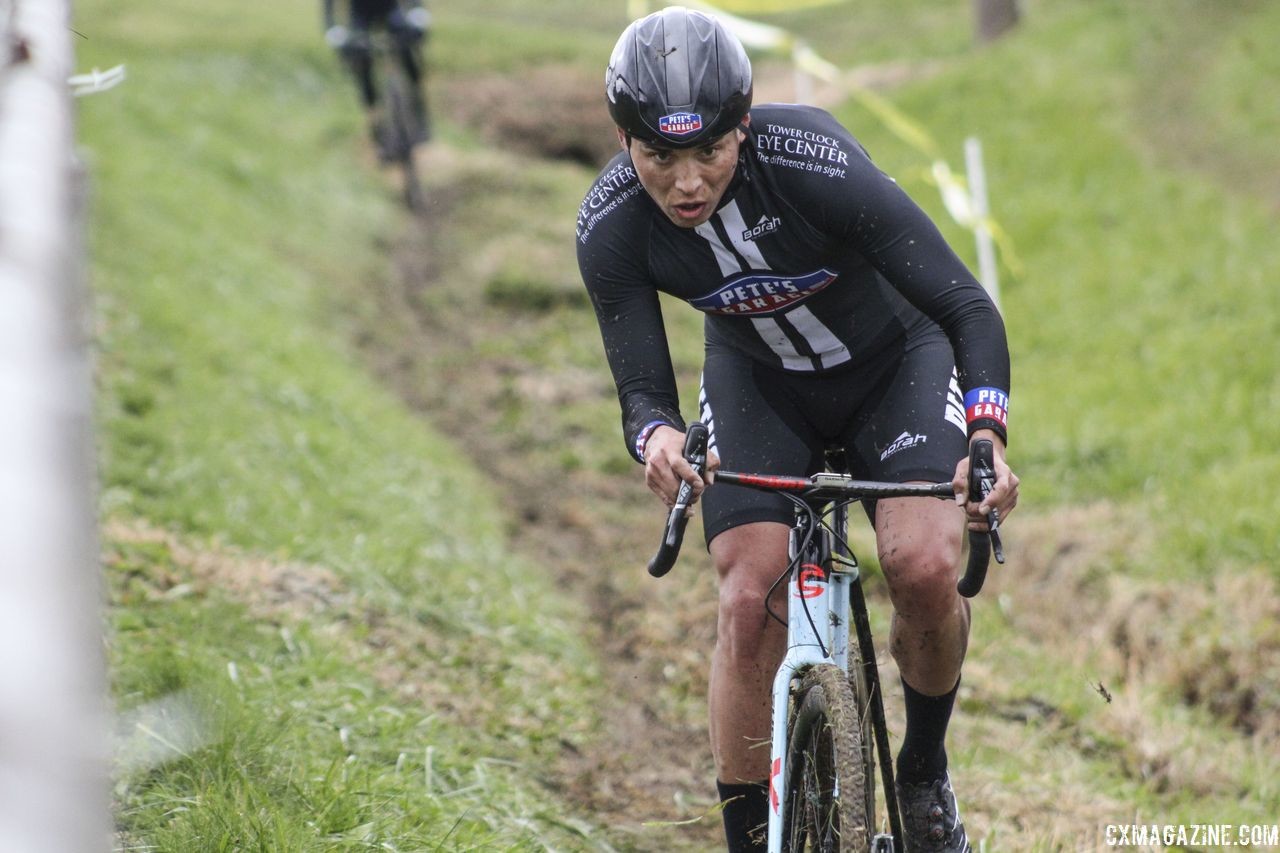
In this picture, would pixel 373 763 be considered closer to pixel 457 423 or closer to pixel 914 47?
pixel 457 423

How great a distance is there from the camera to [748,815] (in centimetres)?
371

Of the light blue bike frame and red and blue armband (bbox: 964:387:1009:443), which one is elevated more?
red and blue armband (bbox: 964:387:1009:443)

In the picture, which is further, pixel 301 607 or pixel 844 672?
pixel 301 607

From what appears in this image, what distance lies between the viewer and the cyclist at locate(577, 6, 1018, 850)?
3.49 metres

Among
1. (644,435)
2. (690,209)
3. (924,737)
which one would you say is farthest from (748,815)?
(690,209)

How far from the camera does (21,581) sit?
1076 mm

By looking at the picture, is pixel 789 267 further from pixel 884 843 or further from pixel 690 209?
pixel 884 843

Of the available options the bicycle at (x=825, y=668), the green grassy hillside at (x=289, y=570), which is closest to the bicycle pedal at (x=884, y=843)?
the bicycle at (x=825, y=668)

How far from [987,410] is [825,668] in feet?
2.62

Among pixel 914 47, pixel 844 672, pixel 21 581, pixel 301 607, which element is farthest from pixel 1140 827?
pixel 914 47

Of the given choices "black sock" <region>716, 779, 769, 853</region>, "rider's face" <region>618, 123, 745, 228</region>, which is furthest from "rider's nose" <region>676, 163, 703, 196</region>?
"black sock" <region>716, 779, 769, 853</region>

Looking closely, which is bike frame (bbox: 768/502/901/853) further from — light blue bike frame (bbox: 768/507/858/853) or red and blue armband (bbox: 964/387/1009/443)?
red and blue armband (bbox: 964/387/1009/443)

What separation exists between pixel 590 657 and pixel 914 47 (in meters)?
17.4

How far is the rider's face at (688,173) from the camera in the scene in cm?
351
